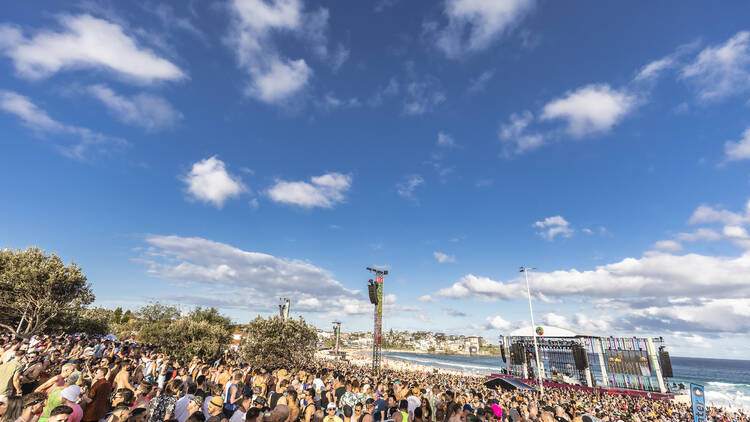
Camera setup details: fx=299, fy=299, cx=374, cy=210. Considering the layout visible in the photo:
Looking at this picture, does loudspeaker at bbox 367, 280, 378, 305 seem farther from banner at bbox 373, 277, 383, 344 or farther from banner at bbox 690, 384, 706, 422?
banner at bbox 690, 384, 706, 422

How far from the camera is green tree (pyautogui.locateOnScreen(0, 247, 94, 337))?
25359 millimetres

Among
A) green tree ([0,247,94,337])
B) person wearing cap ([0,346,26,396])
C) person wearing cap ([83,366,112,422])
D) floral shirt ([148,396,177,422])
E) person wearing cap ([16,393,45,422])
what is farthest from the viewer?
green tree ([0,247,94,337])

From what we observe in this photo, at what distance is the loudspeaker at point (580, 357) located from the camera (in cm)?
4175

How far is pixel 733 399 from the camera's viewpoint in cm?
6419

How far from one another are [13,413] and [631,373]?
58743mm

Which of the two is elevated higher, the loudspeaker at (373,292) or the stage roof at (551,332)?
the loudspeaker at (373,292)

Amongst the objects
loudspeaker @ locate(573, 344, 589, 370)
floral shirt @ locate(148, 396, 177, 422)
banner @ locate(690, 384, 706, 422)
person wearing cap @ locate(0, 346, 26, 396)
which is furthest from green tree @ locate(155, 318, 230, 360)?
loudspeaker @ locate(573, 344, 589, 370)

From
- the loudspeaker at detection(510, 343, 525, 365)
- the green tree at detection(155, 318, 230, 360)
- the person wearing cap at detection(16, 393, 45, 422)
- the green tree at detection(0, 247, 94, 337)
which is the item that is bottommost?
the loudspeaker at detection(510, 343, 525, 365)

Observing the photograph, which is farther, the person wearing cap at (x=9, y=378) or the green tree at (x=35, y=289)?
the green tree at (x=35, y=289)

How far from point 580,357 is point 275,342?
42.4 meters

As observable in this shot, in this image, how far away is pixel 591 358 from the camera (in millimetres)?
43906

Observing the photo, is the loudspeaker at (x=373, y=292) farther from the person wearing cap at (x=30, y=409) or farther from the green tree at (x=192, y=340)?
the person wearing cap at (x=30, y=409)

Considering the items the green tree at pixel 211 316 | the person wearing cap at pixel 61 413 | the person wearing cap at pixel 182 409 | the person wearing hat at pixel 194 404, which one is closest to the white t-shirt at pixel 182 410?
the person wearing cap at pixel 182 409

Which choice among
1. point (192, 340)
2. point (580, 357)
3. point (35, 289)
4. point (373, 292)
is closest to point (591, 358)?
point (580, 357)
